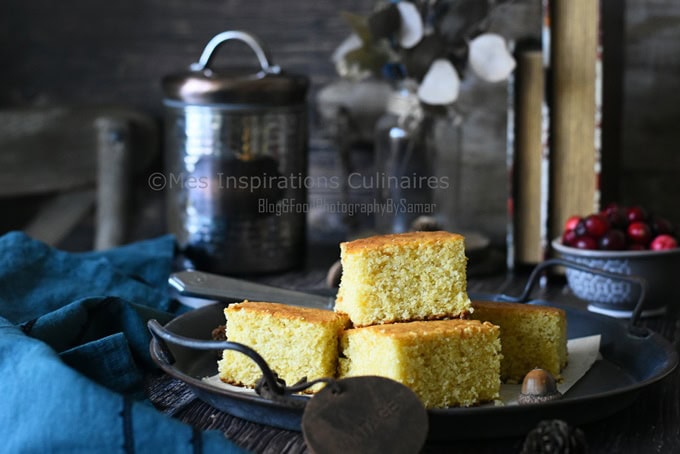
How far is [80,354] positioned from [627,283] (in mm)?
715

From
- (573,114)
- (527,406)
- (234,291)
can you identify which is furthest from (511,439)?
(573,114)

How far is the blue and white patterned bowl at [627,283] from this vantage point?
3.93ft

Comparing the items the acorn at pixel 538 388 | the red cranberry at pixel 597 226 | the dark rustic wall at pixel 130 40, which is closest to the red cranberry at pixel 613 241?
the red cranberry at pixel 597 226

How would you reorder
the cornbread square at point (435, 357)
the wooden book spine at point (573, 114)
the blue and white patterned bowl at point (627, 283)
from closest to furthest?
the cornbread square at point (435, 357), the blue and white patterned bowl at point (627, 283), the wooden book spine at point (573, 114)

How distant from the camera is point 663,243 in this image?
121 cm

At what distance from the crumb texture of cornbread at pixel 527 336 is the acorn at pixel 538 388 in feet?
0.29

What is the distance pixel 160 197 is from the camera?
6.59ft

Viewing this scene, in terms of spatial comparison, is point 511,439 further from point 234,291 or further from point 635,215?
point 635,215

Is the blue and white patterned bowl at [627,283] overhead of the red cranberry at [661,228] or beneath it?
beneath

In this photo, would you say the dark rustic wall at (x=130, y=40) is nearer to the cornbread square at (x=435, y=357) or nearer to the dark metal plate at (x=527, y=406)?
the dark metal plate at (x=527, y=406)

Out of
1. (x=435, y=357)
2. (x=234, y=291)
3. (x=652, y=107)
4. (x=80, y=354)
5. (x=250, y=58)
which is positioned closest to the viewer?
(x=435, y=357)

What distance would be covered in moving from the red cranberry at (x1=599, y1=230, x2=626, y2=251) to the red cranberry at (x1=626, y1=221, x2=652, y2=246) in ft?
0.08

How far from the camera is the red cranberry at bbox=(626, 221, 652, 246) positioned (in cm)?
123

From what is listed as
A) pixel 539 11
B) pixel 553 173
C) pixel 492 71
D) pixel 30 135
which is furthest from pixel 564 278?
pixel 30 135
